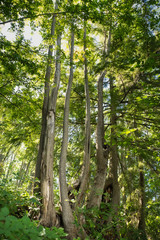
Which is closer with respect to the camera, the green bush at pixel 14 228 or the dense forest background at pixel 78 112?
the green bush at pixel 14 228

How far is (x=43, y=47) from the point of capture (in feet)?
14.8

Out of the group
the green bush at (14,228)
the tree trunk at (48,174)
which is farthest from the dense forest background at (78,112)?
the green bush at (14,228)

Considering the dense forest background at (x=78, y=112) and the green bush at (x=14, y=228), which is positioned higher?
the dense forest background at (x=78, y=112)

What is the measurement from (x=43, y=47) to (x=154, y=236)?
9368 mm

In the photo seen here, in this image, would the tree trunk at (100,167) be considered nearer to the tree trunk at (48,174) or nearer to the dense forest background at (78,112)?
the dense forest background at (78,112)

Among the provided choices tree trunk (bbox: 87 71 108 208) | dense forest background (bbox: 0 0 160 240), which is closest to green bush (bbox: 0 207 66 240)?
dense forest background (bbox: 0 0 160 240)

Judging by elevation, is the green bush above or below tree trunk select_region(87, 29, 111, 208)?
below

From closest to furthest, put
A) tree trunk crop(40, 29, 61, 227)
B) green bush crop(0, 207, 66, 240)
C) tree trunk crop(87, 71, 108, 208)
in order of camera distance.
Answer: green bush crop(0, 207, 66, 240) → tree trunk crop(40, 29, 61, 227) → tree trunk crop(87, 71, 108, 208)

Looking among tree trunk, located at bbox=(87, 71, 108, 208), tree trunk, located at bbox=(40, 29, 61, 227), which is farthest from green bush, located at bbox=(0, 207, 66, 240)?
tree trunk, located at bbox=(87, 71, 108, 208)

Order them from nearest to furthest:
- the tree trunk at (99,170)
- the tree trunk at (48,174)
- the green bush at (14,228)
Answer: the green bush at (14,228) < the tree trunk at (48,174) < the tree trunk at (99,170)

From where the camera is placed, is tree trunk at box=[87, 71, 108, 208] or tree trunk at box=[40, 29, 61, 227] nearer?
tree trunk at box=[40, 29, 61, 227]

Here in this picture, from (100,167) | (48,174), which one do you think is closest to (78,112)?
(100,167)

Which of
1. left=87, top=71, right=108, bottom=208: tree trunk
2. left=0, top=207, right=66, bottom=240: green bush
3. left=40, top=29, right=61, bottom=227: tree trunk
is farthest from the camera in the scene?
left=87, top=71, right=108, bottom=208: tree trunk

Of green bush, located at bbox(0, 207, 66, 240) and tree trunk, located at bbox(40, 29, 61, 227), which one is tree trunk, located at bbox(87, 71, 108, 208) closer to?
tree trunk, located at bbox(40, 29, 61, 227)
